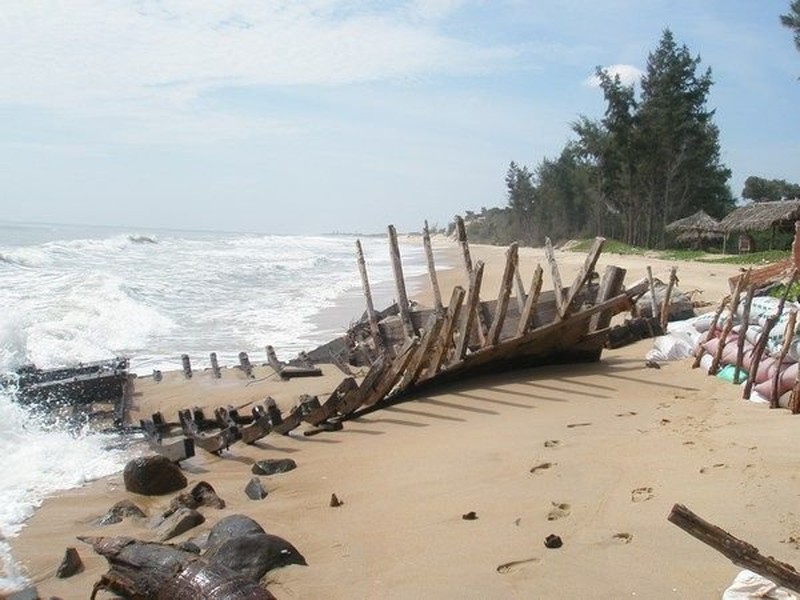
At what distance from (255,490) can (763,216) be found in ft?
109

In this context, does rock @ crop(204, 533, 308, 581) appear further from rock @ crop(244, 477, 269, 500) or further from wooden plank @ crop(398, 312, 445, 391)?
wooden plank @ crop(398, 312, 445, 391)

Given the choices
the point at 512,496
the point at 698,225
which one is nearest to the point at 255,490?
the point at 512,496

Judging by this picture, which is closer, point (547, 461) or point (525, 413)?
point (547, 461)

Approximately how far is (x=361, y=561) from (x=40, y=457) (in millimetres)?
4957

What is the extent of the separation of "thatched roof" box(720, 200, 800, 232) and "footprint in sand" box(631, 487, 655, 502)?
30063mm

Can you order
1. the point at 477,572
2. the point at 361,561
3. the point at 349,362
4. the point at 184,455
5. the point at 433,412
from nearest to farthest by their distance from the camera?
the point at 477,572, the point at 361,561, the point at 184,455, the point at 433,412, the point at 349,362

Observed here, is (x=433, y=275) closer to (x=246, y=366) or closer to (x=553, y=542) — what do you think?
(x=246, y=366)

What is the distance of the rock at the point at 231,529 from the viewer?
493 centimetres

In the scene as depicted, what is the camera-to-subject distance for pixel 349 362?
13.0 m

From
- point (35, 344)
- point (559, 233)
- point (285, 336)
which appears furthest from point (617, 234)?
point (35, 344)

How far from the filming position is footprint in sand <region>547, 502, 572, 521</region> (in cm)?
490

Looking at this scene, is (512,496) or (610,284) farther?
(610,284)

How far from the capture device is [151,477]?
6.82 metres

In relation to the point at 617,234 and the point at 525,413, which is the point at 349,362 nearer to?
the point at 525,413
